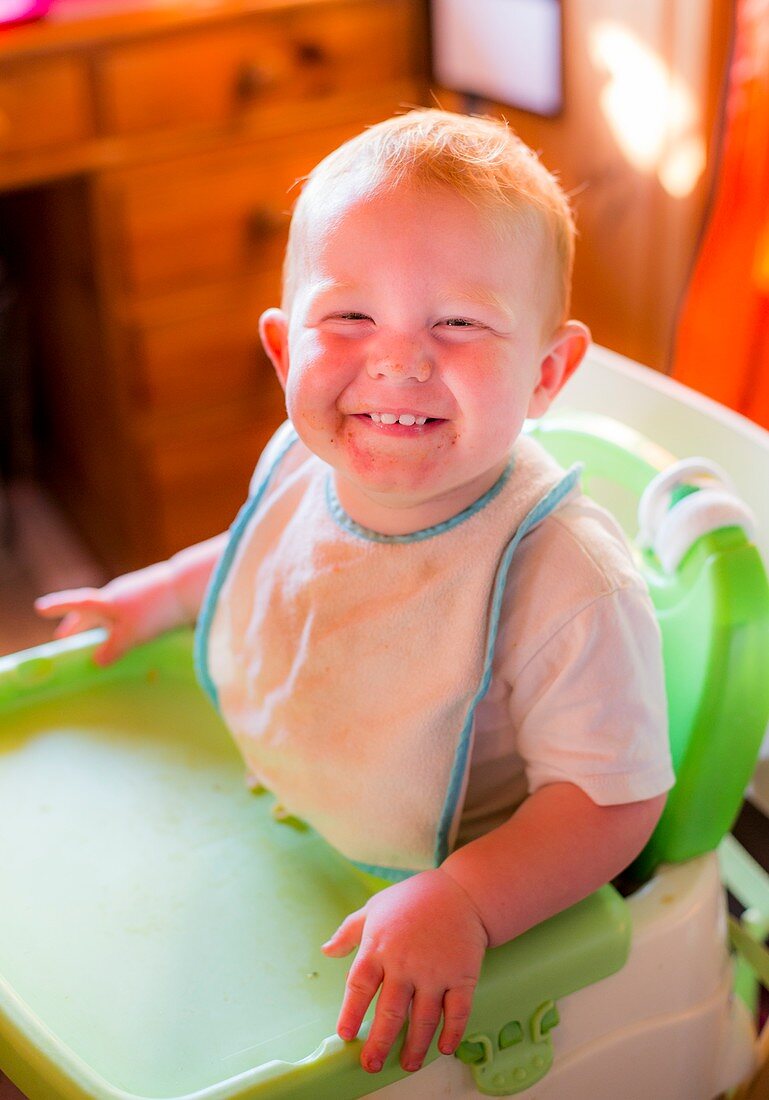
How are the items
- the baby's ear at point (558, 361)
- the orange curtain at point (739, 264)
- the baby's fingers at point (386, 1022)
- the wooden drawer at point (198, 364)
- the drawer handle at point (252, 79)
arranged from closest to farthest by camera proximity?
the baby's fingers at point (386, 1022) < the baby's ear at point (558, 361) < the orange curtain at point (739, 264) < the drawer handle at point (252, 79) < the wooden drawer at point (198, 364)

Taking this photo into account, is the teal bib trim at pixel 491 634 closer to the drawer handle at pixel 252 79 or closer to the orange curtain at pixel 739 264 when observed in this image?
the orange curtain at pixel 739 264

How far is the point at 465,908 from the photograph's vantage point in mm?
681

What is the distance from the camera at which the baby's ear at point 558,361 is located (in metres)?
0.76

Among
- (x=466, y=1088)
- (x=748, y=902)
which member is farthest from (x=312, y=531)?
(x=748, y=902)

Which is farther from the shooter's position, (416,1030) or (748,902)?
(748,902)

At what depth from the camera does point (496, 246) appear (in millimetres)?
694

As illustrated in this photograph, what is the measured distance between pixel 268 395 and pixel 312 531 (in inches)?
34.7

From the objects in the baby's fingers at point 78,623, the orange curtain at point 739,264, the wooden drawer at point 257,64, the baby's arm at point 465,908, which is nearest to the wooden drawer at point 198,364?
the wooden drawer at point 257,64

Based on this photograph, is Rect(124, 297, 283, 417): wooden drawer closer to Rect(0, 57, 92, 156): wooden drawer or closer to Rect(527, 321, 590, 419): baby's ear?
Rect(0, 57, 92, 156): wooden drawer

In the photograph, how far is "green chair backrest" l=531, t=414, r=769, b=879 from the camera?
0.75 m

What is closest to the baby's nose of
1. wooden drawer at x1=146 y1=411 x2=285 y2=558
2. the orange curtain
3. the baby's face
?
the baby's face

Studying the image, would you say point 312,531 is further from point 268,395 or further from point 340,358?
point 268,395

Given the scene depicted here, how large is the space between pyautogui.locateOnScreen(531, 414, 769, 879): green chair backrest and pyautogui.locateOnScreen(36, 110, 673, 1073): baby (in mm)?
45

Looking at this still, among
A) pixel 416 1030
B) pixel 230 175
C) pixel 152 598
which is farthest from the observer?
pixel 230 175
